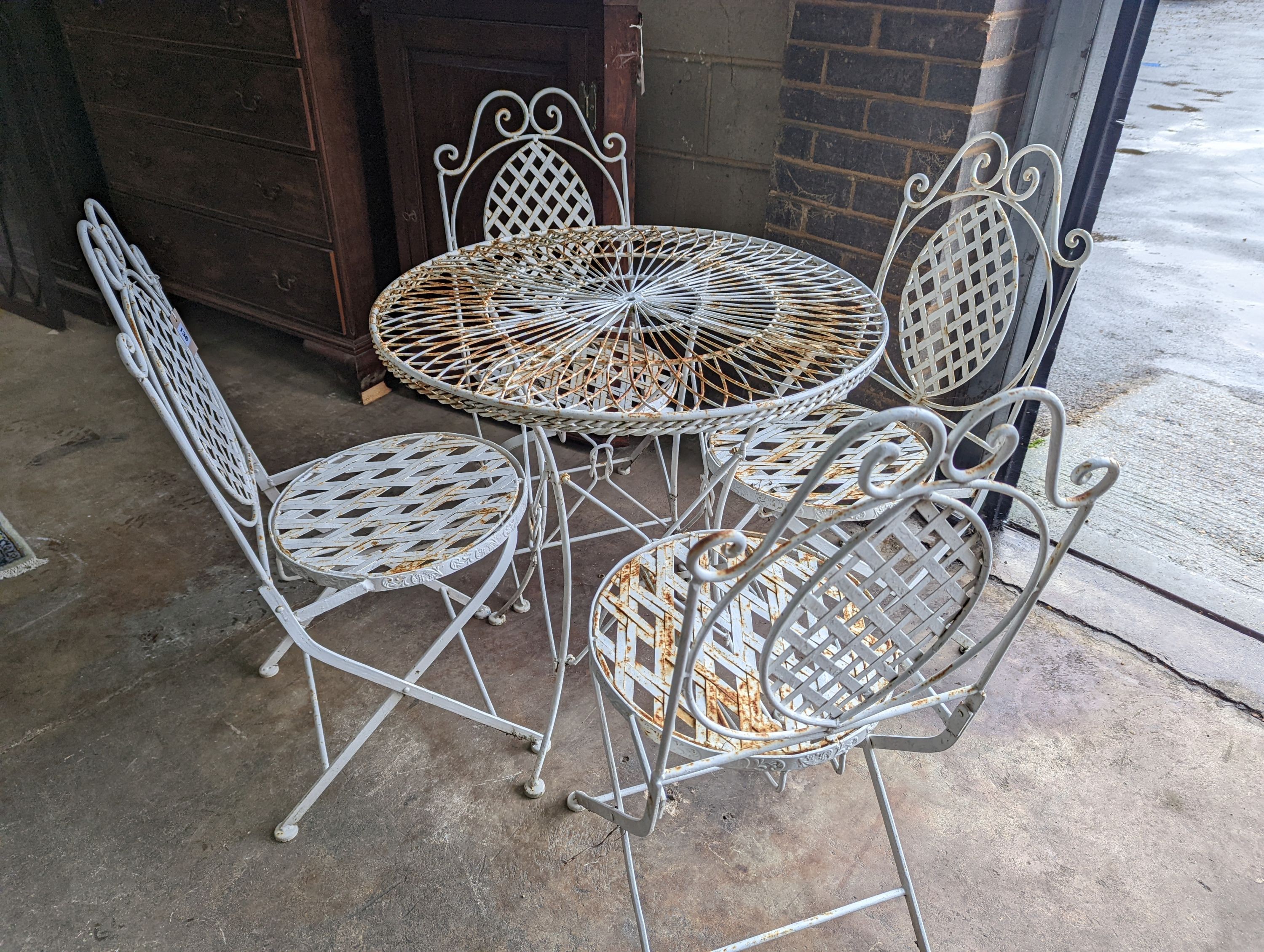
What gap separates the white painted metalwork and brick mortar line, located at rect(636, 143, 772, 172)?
57cm

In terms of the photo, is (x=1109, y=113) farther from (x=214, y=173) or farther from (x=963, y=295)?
(x=214, y=173)

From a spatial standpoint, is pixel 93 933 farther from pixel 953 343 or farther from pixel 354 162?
pixel 354 162

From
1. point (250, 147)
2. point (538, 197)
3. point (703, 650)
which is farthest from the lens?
point (250, 147)

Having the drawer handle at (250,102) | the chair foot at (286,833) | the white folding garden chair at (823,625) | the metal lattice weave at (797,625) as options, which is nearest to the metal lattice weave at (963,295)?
the white folding garden chair at (823,625)

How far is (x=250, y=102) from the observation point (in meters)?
2.81

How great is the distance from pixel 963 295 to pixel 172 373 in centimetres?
171

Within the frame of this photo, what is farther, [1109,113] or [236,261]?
[236,261]

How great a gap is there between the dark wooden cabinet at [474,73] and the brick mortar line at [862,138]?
47 centimetres

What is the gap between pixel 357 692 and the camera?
1.97m

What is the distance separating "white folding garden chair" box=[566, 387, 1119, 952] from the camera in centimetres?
91

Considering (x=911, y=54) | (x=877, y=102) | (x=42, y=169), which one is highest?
(x=911, y=54)

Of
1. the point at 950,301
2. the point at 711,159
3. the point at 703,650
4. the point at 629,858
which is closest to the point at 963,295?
the point at 950,301

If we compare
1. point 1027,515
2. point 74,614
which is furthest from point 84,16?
point 1027,515

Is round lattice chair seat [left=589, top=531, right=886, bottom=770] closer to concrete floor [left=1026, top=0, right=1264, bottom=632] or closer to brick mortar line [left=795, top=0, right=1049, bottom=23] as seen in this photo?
brick mortar line [left=795, top=0, right=1049, bottom=23]
